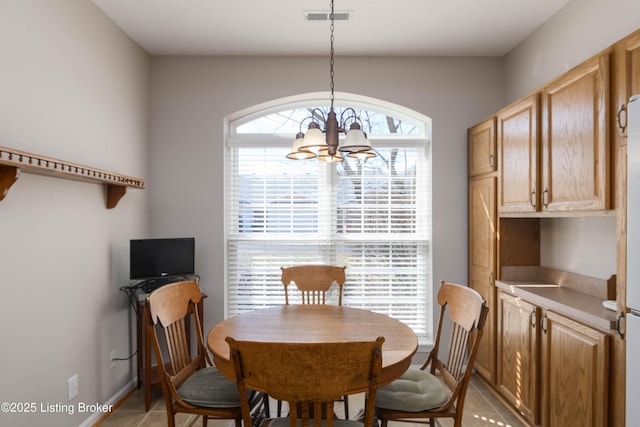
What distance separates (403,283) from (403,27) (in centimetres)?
220

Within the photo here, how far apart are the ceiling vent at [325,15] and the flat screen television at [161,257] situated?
1.96 meters

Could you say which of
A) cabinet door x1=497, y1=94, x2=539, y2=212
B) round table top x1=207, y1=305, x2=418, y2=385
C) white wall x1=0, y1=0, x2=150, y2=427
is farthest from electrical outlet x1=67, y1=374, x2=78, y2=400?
cabinet door x1=497, y1=94, x2=539, y2=212

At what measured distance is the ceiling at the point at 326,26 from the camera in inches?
102

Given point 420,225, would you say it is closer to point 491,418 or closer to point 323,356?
point 491,418

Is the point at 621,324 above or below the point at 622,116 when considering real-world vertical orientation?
below

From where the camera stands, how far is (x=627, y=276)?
1480 mm

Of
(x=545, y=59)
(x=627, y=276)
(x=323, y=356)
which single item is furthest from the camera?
(x=545, y=59)

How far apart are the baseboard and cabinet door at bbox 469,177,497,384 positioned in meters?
2.84

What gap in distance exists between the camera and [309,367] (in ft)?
3.99

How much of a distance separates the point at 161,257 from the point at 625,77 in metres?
3.08

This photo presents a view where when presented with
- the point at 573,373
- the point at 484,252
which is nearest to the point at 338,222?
the point at 484,252

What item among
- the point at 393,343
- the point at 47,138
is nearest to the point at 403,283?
the point at 393,343

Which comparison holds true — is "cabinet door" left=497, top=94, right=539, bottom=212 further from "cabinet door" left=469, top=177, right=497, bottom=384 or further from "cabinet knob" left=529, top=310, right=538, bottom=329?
"cabinet knob" left=529, top=310, right=538, bottom=329

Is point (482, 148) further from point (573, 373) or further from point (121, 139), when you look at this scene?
point (121, 139)
